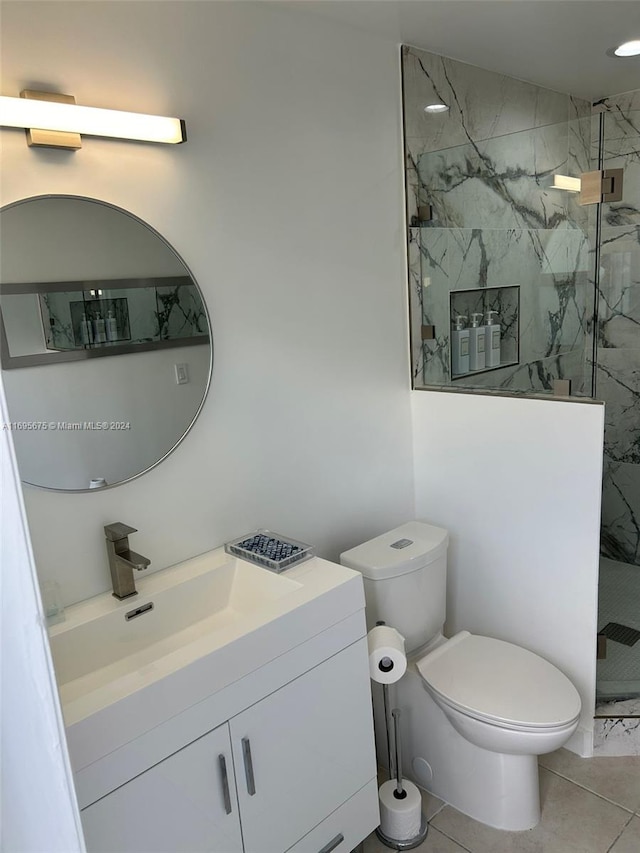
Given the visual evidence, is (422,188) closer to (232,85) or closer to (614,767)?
(232,85)

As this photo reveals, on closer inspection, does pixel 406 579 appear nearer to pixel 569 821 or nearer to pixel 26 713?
pixel 569 821

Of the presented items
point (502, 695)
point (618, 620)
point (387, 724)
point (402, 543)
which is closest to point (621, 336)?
point (618, 620)

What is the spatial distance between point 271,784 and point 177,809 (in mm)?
261

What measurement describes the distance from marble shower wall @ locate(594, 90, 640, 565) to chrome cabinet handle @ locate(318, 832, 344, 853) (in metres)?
1.51

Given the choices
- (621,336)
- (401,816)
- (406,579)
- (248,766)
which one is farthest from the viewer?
(621,336)

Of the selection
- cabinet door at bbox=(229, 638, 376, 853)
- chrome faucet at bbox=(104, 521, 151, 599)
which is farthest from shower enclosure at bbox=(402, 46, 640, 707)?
chrome faucet at bbox=(104, 521, 151, 599)

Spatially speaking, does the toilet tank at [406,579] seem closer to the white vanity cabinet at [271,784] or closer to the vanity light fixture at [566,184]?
the white vanity cabinet at [271,784]

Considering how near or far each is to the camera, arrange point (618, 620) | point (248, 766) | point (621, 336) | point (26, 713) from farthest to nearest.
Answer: point (621, 336) < point (618, 620) < point (248, 766) < point (26, 713)

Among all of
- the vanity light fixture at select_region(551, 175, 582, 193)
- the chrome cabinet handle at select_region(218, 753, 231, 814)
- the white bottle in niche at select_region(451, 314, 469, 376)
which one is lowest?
the chrome cabinet handle at select_region(218, 753, 231, 814)

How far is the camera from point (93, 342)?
1.59 meters

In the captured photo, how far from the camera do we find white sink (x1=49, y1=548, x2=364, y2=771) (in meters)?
1.25

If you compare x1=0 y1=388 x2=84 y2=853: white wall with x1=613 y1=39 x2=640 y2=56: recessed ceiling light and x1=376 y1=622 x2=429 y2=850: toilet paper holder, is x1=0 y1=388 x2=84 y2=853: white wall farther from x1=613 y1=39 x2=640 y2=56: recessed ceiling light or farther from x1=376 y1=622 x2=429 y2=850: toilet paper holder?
x1=613 y1=39 x2=640 y2=56: recessed ceiling light

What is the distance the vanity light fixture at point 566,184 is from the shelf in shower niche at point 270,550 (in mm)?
1611

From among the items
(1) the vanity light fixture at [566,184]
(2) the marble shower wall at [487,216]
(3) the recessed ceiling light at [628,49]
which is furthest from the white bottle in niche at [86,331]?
(3) the recessed ceiling light at [628,49]
